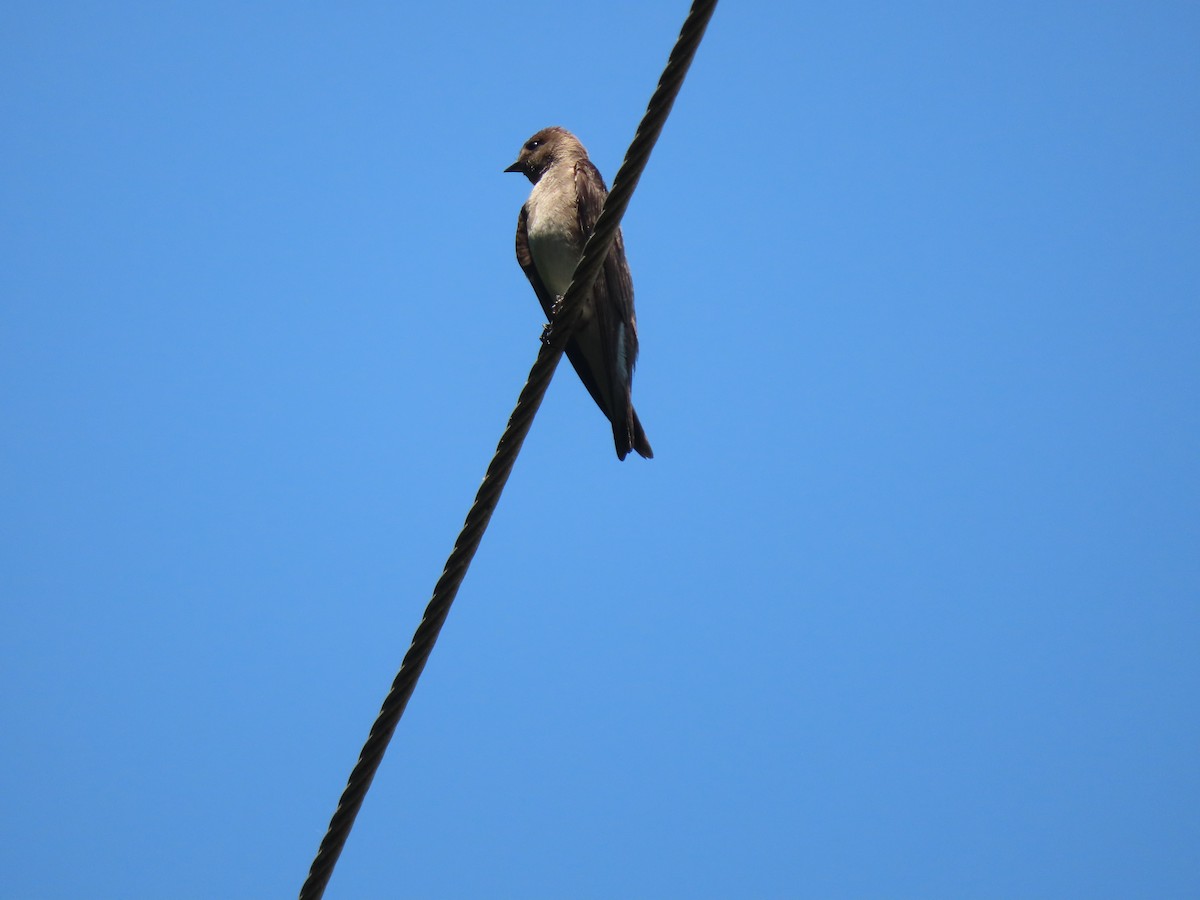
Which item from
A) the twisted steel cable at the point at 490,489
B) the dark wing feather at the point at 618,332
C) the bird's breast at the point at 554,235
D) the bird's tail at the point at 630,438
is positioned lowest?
the twisted steel cable at the point at 490,489

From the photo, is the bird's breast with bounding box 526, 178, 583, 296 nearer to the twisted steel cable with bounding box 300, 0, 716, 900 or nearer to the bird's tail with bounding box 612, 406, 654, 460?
the bird's tail with bounding box 612, 406, 654, 460

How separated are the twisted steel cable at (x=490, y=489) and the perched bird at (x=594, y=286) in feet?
7.20

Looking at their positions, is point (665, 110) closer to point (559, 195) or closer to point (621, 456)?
point (621, 456)

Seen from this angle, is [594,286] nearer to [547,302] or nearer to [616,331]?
[616,331]

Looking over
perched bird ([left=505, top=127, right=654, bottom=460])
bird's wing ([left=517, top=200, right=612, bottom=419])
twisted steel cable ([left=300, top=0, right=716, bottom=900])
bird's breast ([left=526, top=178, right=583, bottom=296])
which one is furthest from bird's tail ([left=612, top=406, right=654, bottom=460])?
twisted steel cable ([left=300, top=0, right=716, bottom=900])

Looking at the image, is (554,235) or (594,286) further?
(554,235)

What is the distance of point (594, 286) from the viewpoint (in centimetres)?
500

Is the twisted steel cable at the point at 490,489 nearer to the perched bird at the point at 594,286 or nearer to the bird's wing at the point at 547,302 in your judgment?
the perched bird at the point at 594,286

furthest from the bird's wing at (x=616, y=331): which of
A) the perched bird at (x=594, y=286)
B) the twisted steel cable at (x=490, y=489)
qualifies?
the twisted steel cable at (x=490, y=489)

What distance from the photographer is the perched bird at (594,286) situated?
5352 millimetres

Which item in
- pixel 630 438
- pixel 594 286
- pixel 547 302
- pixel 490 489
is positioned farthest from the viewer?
pixel 547 302

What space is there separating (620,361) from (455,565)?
2865mm

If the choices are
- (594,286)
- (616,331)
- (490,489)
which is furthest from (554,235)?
(490,489)

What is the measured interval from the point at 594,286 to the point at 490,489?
2.41 m
